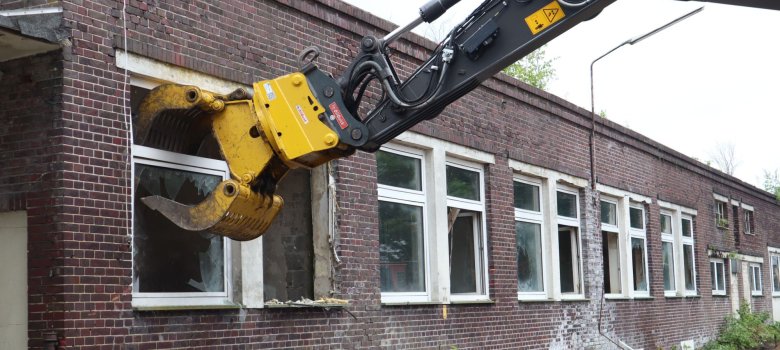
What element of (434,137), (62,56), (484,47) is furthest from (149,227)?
(434,137)

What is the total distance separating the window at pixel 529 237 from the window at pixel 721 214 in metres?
12.6

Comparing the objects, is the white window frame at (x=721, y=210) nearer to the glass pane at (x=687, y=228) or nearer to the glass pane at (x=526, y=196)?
the glass pane at (x=687, y=228)

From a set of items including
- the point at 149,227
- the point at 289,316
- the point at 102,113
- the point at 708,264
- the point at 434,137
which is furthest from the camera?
the point at 708,264

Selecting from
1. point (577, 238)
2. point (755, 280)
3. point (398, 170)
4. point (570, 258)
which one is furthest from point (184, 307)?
point (755, 280)

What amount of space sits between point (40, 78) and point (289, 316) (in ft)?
11.5

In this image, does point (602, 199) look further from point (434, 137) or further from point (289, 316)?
point (289, 316)

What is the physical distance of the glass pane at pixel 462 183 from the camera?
13.8 meters

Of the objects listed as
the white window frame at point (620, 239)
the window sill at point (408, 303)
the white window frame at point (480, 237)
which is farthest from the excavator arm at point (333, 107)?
the white window frame at point (620, 239)

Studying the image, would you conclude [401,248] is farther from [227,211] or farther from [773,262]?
[773,262]

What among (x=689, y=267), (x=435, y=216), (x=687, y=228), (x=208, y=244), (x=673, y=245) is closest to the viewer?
(x=208, y=244)

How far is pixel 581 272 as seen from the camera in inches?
703

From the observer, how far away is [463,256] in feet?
46.6

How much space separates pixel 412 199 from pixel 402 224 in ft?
1.21

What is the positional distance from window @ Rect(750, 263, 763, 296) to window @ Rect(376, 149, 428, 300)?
20.7 meters
